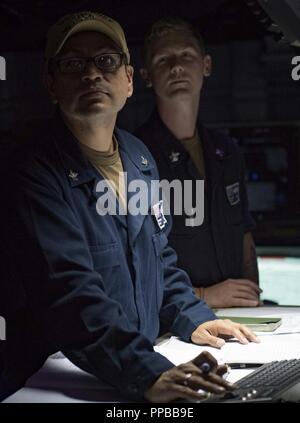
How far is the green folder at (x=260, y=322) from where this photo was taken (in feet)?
8.30

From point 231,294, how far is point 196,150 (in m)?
0.55

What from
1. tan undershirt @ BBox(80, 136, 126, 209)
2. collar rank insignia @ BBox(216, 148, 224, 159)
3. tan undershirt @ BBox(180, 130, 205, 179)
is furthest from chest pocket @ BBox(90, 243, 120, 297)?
collar rank insignia @ BBox(216, 148, 224, 159)

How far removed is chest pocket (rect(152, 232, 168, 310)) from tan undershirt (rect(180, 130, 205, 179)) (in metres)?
0.60

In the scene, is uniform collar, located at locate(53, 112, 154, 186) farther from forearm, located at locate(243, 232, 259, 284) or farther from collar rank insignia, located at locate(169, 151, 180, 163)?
forearm, located at locate(243, 232, 259, 284)

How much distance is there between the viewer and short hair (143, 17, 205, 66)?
2.81 m

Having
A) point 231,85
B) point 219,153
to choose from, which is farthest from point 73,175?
point 231,85

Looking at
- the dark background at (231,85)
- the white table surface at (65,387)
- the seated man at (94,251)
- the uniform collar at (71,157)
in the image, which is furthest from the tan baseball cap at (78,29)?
the white table surface at (65,387)

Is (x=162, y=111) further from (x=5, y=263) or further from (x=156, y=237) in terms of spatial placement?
(x=5, y=263)

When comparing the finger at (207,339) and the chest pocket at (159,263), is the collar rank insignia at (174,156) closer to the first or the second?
the chest pocket at (159,263)

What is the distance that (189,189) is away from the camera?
9.65 feet

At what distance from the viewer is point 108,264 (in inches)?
83.8

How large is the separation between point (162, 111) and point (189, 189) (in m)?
0.30
